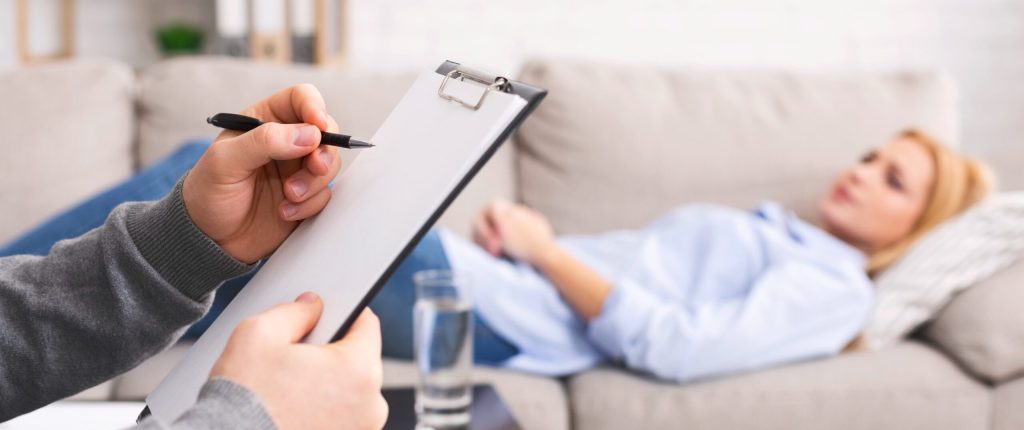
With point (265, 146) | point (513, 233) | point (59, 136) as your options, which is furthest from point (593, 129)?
point (265, 146)

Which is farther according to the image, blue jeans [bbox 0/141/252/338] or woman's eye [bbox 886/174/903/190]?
woman's eye [bbox 886/174/903/190]

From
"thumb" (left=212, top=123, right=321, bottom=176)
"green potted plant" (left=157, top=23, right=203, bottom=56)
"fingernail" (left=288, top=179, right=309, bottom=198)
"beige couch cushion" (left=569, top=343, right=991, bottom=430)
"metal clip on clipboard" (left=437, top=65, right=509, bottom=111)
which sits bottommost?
"beige couch cushion" (left=569, top=343, right=991, bottom=430)

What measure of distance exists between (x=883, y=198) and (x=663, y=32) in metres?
1.00

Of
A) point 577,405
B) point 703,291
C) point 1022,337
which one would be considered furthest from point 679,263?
point 1022,337

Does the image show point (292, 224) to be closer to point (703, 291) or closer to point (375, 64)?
point (703, 291)

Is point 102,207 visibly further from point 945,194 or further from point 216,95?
point 945,194

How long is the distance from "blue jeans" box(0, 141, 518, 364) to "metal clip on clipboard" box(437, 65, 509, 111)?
78 cm

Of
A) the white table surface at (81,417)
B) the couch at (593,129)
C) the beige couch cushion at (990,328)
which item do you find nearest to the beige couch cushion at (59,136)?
the couch at (593,129)

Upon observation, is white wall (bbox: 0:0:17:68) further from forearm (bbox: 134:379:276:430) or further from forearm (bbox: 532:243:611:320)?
forearm (bbox: 134:379:276:430)

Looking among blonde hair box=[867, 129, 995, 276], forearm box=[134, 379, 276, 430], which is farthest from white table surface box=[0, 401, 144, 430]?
blonde hair box=[867, 129, 995, 276]

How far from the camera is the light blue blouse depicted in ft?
4.54

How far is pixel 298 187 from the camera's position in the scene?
59 cm

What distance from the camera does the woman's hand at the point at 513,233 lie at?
1536 millimetres

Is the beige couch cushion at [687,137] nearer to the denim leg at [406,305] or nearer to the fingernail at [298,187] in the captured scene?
the denim leg at [406,305]
